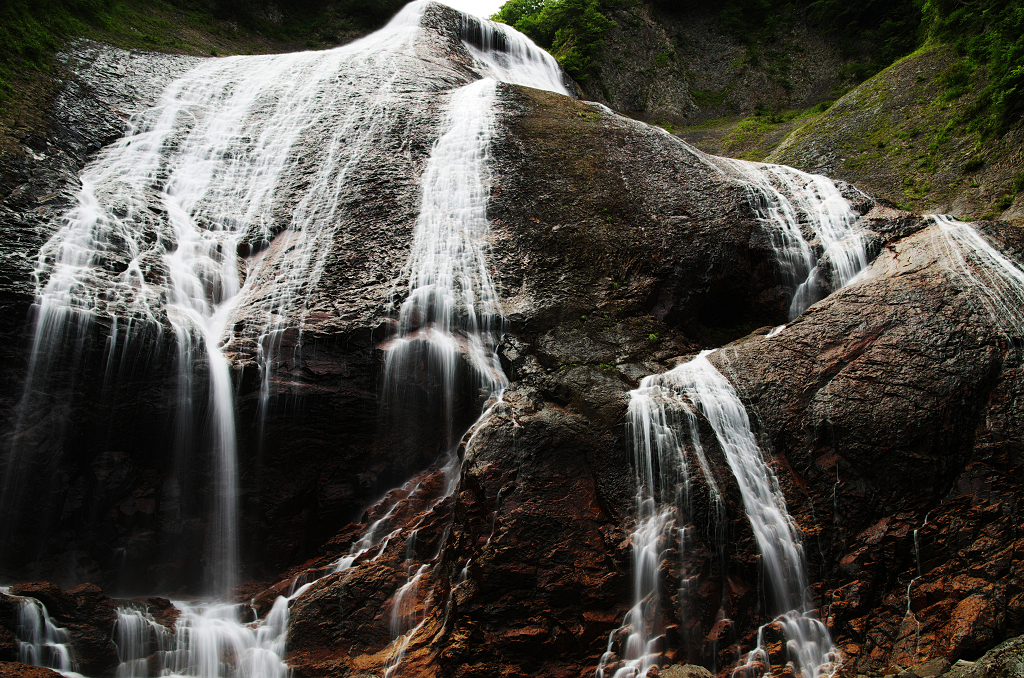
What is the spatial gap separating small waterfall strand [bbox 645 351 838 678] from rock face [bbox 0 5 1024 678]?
130mm

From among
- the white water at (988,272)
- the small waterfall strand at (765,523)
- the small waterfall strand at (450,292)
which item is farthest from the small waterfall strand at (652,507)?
the white water at (988,272)

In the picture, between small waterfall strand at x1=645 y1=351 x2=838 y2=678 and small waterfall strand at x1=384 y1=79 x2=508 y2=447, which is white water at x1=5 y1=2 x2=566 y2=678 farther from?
small waterfall strand at x1=645 y1=351 x2=838 y2=678

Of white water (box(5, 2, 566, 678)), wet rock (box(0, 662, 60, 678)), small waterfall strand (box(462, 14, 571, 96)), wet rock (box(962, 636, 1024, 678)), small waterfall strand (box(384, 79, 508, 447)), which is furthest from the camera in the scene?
small waterfall strand (box(462, 14, 571, 96))

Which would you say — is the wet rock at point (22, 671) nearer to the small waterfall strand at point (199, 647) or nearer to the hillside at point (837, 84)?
the small waterfall strand at point (199, 647)

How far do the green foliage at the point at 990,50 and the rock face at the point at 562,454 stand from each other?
452 centimetres

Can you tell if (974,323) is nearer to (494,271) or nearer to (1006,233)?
(1006,233)

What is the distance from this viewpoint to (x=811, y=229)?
990 cm

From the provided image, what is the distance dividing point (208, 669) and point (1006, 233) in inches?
470

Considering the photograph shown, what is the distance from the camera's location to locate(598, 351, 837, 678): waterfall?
571 cm

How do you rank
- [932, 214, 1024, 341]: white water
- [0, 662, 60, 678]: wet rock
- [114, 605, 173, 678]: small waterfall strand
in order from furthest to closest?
1. [932, 214, 1024, 341]: white water
2. [114, 605, 173, 678]: small waterfall strand
3. [0, 662, 60, 678]: wet rock

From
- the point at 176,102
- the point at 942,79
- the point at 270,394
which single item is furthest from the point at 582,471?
the point at 942,79

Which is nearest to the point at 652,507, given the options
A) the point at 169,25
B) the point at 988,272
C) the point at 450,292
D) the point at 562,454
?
the point at 562,454

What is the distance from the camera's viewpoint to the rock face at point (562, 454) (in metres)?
5.89

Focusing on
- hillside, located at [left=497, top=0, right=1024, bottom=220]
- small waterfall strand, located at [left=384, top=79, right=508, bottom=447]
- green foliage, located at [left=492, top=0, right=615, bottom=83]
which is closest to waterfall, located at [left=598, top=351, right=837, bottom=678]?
small waterfall strand, located at [left=384, top=79, right=508, bottom=447]
